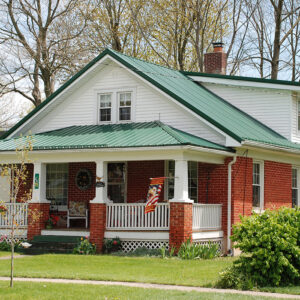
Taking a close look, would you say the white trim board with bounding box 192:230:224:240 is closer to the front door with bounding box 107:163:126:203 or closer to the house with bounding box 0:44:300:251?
the house with bounding box 0:44:300:251

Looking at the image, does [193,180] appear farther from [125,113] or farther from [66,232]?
[66,232]

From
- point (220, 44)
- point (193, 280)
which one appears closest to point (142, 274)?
point (193, 280)

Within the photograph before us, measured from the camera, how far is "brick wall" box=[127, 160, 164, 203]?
2208 centimetres

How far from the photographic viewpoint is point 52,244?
20.4 metres

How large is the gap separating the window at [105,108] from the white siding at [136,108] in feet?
0.75

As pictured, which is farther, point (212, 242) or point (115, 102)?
point (115, 102)

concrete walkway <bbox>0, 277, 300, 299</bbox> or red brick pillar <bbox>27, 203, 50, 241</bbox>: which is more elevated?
red brick pillar <bbox>27, 203, 50, 241</bbox>

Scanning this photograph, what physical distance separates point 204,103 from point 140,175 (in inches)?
130

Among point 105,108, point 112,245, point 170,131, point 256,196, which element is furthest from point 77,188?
point 256,196

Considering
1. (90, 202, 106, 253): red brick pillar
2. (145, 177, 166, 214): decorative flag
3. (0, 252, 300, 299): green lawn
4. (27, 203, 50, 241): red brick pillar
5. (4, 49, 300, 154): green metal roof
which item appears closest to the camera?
(0, 252, 300, 299): green lawn

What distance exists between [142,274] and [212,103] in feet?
31.8

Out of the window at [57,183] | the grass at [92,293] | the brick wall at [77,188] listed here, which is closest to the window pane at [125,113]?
the brick wall at [77,188]

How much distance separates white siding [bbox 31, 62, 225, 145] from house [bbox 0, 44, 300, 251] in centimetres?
4

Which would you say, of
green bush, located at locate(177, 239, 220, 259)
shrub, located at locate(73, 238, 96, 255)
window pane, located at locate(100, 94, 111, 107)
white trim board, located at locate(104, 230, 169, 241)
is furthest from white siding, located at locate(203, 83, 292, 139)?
shrub, located at locate(73, 238, 96, 255)
